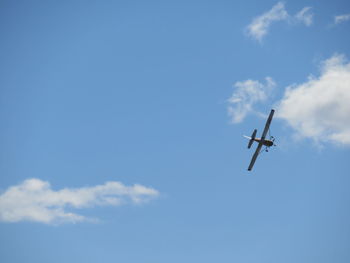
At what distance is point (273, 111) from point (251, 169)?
13.3 m

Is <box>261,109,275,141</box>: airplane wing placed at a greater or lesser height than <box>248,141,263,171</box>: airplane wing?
greater

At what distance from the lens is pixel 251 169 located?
84.1m

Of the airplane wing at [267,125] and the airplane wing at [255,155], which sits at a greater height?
the airplane wing at [267,125]

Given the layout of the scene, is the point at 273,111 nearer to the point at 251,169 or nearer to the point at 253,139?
the point at 253,139

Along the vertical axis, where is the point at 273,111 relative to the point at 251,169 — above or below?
above

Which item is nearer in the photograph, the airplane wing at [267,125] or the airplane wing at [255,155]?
the airplane wing at [267,125]

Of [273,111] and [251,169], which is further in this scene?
[251,169]

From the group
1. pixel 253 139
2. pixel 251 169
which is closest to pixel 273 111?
pixel 253 139

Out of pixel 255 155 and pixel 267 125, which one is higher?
pixel 267 125

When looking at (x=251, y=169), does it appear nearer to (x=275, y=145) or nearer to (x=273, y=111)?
(x=275, y=145)

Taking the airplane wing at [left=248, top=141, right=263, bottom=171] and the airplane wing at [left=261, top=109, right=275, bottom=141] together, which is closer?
the airplane wing at [left=261, top=109, right=275, bottom=141]

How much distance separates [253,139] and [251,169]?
7.39 m

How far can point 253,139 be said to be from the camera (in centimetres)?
7981

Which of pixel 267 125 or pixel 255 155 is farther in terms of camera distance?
pixel 255 155
